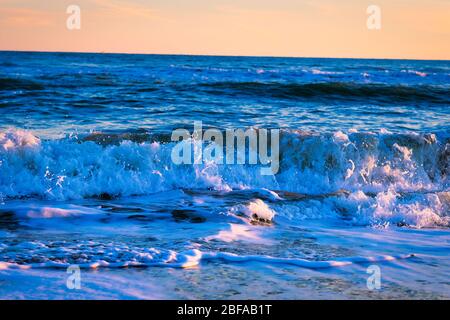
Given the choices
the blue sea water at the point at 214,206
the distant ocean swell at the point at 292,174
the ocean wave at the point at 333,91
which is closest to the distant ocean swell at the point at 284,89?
the ocean wave at the point at 333,91

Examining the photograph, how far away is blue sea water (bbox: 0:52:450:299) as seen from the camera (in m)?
4.70

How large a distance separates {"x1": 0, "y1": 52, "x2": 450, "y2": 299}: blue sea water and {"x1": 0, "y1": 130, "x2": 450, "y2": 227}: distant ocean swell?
0.09 ft

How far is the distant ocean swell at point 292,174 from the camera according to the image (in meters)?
8.12

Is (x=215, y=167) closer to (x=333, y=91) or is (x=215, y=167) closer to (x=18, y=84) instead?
(x=18, y=84)

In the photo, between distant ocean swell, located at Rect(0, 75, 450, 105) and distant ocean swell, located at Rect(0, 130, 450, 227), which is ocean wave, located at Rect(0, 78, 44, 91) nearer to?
distant ocean swell, located at Rect(0, 75, 450, 105)

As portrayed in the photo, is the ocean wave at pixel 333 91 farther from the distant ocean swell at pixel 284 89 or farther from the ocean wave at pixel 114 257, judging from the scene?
the ocean wave at pixel 114 257

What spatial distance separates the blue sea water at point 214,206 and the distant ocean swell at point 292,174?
0.09ft

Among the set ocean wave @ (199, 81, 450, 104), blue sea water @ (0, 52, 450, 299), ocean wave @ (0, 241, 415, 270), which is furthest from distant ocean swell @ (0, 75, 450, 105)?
ocean wave @ (0, 241, 415, 270)

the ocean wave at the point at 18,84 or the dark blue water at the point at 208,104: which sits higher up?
the ocean wave at the point at 18,84

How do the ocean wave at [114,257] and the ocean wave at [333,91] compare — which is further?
the ocean wave at [333,91]

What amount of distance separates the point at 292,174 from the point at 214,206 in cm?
292

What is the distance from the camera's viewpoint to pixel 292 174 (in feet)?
33.6

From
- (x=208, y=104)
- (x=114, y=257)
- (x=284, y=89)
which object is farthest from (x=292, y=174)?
(x=284, y=89)
